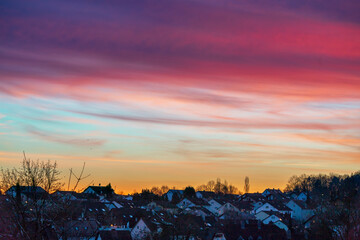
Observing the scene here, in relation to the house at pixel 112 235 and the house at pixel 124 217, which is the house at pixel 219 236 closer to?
the house at pixel 112 235

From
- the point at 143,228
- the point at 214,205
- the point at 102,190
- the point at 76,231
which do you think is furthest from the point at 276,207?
the point at 76,231

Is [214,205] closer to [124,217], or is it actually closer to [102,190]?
[102,190]

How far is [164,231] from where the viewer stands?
2436 inches

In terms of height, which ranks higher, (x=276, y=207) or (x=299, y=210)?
(x=276, y=207)

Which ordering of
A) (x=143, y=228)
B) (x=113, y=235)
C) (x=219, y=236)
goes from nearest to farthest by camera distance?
(x=113, y=235), (x=143, y=228), (x=219, y=236)

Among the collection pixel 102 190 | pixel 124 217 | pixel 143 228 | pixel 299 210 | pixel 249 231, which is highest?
pixel 102 190

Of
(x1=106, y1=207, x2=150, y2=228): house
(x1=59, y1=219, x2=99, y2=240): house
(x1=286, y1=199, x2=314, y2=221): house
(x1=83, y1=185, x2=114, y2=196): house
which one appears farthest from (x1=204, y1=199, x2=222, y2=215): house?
(x1=59, y1=219, x2=99, y2=240): house

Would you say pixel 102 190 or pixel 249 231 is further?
pixel 102 190

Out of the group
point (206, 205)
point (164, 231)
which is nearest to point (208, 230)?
point (164, 231)

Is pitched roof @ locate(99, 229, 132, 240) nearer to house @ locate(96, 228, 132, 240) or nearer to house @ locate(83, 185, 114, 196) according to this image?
house @ locate(96, 228, 132, 240)

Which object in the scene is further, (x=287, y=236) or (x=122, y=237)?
(x=287, y=236)

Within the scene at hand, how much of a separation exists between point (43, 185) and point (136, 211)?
70691 mm

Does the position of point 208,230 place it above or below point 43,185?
below

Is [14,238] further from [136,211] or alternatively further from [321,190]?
[321,190]
